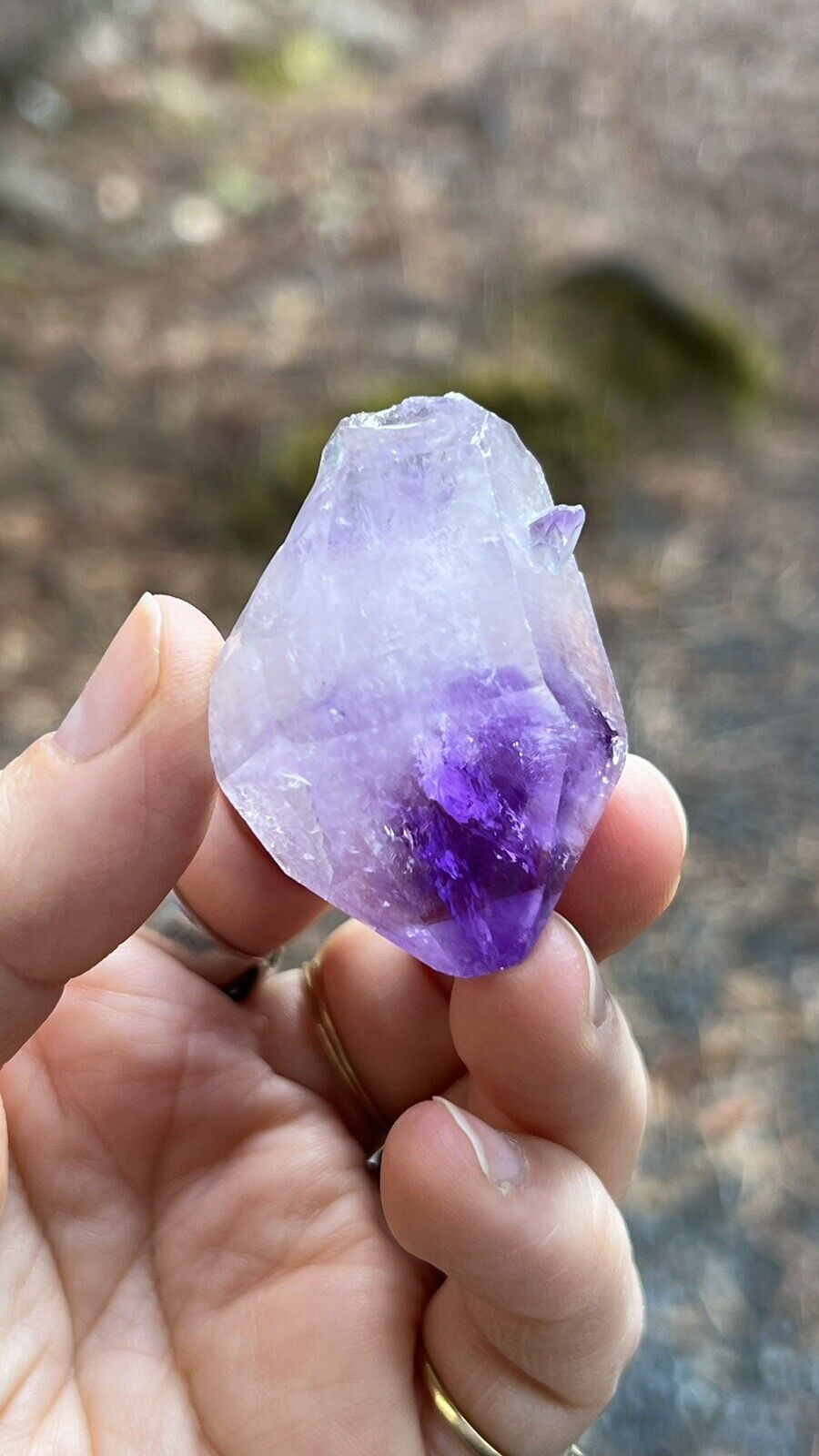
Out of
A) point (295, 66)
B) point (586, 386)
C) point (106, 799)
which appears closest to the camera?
point (106, 799)

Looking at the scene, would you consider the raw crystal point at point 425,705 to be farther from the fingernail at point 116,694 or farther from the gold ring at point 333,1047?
the gold ring at point 333,1047

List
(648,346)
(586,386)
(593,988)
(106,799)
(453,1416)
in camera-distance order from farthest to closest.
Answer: (648,346), (586,386), (453,1416), (593,988), (106,799)

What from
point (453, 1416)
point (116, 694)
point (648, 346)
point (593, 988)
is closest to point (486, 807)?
point (593, 988)

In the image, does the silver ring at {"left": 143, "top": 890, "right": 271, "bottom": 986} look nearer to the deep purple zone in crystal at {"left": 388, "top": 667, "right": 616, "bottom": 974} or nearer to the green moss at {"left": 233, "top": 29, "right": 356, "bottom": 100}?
the deep purple zone in crystal at {"left": 388, "top": 667, "right": 616, "bottom": 974}

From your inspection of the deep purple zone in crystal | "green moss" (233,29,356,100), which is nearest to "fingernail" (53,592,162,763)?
the deep purple zone in crystal

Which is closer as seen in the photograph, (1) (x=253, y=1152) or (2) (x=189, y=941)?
(1) (x=253, y=1152)

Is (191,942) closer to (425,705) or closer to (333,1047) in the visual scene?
(333,1047)

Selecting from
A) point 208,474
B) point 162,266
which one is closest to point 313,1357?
point 208,474
